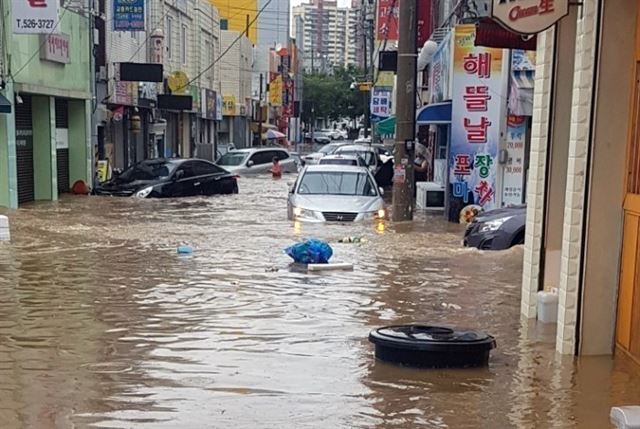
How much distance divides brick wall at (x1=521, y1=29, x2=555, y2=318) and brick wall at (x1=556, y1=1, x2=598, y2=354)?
4.47 ft

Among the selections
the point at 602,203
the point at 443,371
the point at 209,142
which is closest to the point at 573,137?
the point at 602,203

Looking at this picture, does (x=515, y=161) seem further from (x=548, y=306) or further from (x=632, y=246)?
(x=632, y=246)

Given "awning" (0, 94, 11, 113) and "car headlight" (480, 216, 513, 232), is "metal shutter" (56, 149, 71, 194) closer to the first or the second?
"awning" (0, 94, 11, 113)

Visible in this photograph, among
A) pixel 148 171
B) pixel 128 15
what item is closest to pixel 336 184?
pixel 148 171

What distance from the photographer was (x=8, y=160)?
19453 millimetres

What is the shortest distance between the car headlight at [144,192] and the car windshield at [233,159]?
11686 mm

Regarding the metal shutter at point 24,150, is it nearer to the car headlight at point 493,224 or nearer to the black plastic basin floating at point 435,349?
the car headlight at point 493,224

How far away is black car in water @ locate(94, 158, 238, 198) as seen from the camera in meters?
24.3

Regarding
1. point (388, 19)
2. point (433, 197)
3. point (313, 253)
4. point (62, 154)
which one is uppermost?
point (388, 19)

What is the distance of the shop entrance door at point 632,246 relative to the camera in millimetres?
6617

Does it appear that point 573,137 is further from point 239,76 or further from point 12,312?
point 239,76

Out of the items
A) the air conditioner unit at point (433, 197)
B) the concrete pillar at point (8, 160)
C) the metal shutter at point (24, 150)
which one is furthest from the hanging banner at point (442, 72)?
the metal shutter at point (24, 150)

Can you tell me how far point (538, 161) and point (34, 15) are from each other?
43.3 feet

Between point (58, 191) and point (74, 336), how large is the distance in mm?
18003
